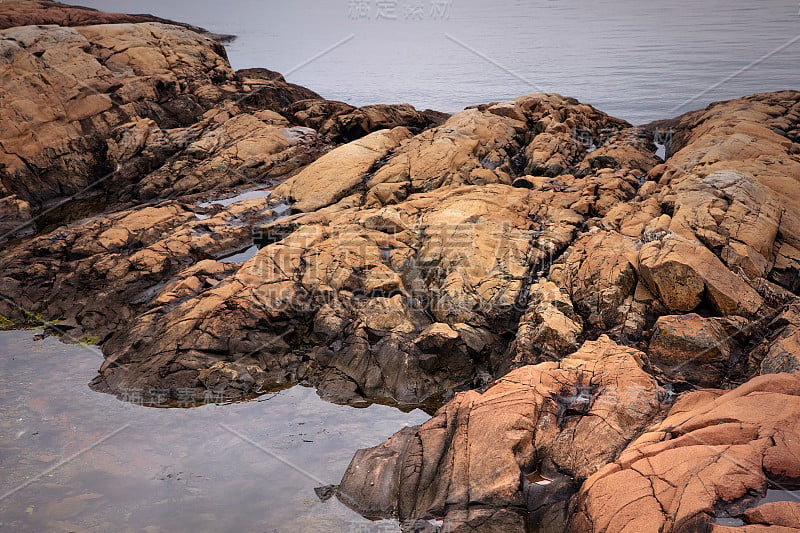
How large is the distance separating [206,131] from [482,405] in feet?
50.3

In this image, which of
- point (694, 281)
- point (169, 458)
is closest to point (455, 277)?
point (694, 281)

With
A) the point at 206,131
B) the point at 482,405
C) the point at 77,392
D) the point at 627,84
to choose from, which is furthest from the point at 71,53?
the point at 627,84

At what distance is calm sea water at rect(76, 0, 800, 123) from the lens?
24.0 metres

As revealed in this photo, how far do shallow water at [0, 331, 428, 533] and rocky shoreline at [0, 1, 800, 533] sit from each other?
0.55 m

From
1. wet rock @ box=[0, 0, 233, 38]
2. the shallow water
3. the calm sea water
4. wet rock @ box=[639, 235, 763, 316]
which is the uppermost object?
wet rock @ box=[0, 0, 233, 38]

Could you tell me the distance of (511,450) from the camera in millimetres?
8188

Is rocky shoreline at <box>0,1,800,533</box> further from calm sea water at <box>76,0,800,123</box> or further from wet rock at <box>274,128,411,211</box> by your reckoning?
calm sea water at <box>76,0,800,123</box>

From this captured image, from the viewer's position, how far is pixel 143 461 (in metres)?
9.45

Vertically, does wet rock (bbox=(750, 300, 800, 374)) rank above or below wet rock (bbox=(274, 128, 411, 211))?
below

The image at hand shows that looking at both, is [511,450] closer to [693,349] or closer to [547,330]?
[547,330]

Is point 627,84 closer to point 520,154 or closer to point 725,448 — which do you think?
point 520,154

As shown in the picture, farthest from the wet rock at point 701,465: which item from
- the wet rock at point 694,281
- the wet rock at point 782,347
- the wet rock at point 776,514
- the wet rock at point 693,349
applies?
the wet rock at point 694,281

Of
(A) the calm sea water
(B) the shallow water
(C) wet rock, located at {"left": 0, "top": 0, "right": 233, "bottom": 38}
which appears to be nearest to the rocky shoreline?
(B) the shallow water

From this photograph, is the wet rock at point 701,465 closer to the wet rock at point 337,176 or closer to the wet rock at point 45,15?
the wet rock at point 337,176
